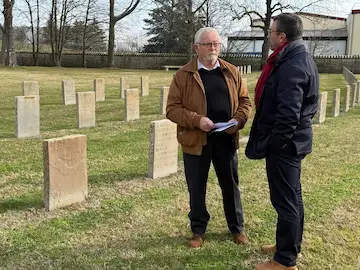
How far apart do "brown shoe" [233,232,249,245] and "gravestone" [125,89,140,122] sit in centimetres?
710

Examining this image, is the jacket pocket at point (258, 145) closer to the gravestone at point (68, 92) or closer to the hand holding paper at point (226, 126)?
the hand holding paper at point (226, 126)

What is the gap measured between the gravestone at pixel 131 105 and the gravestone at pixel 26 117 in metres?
2.40

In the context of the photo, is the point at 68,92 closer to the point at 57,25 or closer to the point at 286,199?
the point at 286,199

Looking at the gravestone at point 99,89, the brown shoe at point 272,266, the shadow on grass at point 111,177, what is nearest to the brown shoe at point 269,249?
the brown shoe at point 272,266

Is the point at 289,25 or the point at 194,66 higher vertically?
the point at 289,25

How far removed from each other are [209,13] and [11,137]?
3931cm

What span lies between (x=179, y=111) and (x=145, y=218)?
141cm

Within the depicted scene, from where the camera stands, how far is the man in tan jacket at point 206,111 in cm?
358

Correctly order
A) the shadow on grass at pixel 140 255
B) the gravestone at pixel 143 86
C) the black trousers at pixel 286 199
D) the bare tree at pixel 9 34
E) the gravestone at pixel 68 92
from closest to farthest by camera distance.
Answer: the black trousers at pixel 286 199
the shadow on grass at pixel 140 255
the gravestone at pixel 68 92
the gravestone at pixel 143 86
the bare tree at pixel 9 34

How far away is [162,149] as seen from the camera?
601 cm

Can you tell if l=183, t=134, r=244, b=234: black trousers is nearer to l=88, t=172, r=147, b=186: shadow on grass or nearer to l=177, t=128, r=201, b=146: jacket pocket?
l=177, t=128, r=201, b=146: jacket pocket

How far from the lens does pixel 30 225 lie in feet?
14.0

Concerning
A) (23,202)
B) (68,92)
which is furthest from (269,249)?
(68,92)

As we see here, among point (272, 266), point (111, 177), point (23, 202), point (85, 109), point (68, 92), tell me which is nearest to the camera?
point (272, 266)
